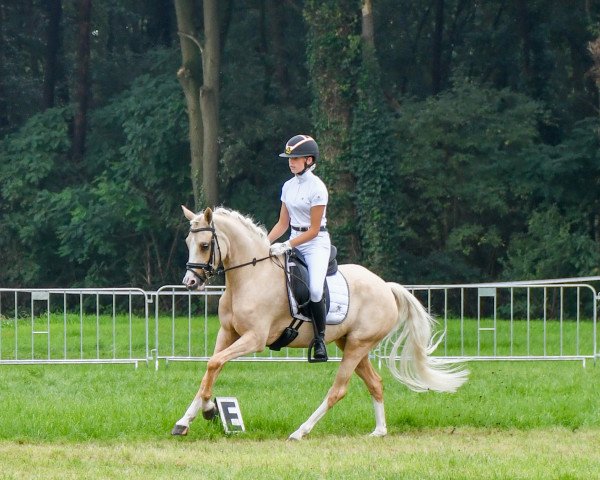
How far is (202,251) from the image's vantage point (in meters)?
10.6

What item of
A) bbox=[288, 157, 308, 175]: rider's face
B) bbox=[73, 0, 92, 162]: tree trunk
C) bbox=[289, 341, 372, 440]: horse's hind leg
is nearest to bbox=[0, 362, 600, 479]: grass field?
bbox=[289, 341, 372, 440]: horse's hind leg

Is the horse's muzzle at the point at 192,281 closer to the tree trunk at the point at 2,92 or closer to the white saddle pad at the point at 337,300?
the white saddle pad at the point at 337,300

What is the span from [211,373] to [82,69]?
28613 millimetres

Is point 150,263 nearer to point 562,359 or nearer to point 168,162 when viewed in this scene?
point 168,162

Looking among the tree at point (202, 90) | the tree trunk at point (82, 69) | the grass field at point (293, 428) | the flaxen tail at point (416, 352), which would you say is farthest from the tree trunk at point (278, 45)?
the flaxen tail at point (416, 352)

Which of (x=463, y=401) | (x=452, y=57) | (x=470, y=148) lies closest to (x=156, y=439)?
(x=463, y=401)

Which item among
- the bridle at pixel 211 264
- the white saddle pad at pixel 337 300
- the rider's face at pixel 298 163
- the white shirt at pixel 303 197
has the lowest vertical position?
the white saddle pad at pixel 337 300

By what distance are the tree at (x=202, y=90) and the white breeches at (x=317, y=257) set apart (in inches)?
863

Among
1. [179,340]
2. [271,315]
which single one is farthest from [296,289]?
[179,340]

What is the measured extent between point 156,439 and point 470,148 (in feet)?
75.9

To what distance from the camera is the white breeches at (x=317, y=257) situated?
11.0m

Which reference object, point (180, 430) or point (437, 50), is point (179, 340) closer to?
point (180, 430)

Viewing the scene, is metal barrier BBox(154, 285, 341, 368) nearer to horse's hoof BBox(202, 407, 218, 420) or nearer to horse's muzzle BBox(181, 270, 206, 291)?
horse's hoof BBox(202, 407, 218, 420)

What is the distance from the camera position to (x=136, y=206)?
35406 mm
